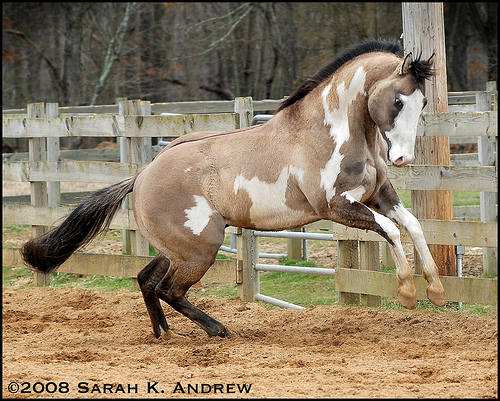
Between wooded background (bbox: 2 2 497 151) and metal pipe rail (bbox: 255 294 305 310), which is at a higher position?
wooded background (bbox: 2 2 497 151)

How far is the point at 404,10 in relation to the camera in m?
6.28

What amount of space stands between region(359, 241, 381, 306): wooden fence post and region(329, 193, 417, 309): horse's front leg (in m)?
1.27

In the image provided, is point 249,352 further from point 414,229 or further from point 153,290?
point 414,229

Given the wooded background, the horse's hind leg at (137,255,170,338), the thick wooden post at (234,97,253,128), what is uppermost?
the wooded background

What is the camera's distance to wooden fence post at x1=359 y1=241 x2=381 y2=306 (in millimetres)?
6457

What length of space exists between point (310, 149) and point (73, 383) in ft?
7.49

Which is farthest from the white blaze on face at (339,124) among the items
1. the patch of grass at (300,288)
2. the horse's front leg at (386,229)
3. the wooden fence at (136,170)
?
the patch of grass at (300,288)

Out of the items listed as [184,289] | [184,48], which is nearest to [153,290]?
[184,289]

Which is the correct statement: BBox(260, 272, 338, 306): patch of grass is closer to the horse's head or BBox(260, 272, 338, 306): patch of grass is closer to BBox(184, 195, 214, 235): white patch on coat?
BBox(184, 195, 214, 235): white patch on coat

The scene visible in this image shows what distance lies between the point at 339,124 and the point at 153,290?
196 centimetres

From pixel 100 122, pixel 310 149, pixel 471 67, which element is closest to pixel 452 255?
pixel 310 149

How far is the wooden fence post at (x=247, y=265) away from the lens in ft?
23.1

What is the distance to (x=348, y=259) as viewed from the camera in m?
6.57

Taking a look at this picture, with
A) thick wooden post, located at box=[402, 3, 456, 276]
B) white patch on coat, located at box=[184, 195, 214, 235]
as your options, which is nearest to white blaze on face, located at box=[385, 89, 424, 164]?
thick wooden post, located at box=[402, 3, 456, 276]
